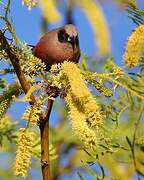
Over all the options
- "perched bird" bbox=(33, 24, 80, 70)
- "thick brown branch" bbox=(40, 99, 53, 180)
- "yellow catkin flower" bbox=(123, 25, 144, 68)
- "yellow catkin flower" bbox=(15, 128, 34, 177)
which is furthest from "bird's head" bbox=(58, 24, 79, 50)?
"yellow catkin flower" bbox=(15, 128, 34, 177)

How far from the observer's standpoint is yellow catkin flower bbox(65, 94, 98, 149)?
39.7 inches

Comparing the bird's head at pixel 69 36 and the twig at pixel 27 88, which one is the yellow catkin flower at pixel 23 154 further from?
the bird's head at pixel 69 36

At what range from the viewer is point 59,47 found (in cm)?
156

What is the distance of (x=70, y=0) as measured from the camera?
198 cm

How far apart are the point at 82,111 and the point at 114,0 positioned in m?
0.82

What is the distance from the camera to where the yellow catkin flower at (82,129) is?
1008mm

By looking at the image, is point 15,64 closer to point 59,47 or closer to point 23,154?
point 23,154

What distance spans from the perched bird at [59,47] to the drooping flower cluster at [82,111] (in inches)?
13.5

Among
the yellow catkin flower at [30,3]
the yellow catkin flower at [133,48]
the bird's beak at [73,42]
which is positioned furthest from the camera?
the bird's beak at [73,42]

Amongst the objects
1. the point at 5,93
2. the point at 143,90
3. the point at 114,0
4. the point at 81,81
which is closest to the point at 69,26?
the point at 114,0

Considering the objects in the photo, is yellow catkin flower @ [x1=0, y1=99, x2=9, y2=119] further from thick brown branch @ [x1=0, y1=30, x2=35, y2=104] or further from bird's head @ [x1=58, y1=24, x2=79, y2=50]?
bird's head @ [x1=58, y1=24, x2=79, y2=50]

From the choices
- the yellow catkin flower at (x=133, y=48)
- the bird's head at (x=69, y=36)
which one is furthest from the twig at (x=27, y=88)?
the bird's head at (x=69, y=36)

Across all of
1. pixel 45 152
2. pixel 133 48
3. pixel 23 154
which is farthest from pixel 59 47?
pixel 23 154

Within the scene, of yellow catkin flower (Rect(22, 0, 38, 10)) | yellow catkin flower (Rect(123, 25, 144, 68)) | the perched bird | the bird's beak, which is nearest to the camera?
yellow catkin flower (Rect(22, 0, 38, 10))
